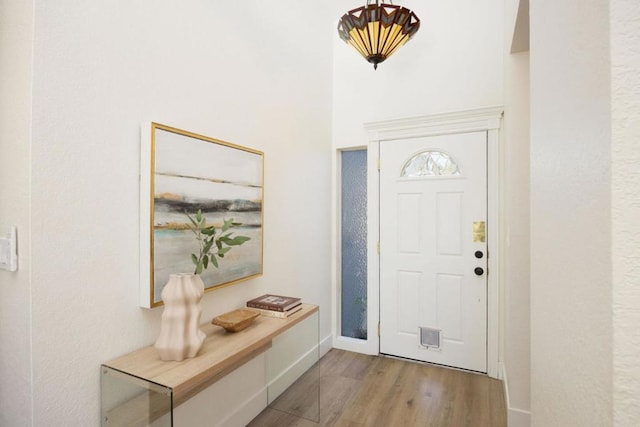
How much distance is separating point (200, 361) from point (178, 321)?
186 mm

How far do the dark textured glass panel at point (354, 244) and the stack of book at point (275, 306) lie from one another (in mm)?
1339

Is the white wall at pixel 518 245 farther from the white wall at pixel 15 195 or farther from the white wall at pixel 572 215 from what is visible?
the white wall at pixel 15 195

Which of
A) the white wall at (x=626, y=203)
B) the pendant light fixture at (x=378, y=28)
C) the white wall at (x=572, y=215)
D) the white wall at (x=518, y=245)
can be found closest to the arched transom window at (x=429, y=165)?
the white wall at (x=518, y=245)

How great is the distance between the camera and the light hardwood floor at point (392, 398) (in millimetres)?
2119

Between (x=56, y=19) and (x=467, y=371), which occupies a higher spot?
(x=56, y=19)

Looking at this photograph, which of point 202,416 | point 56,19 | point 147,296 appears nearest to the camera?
point 56,19

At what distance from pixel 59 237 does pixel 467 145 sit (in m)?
2.85

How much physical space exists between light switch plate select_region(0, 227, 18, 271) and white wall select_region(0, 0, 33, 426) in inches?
0.9

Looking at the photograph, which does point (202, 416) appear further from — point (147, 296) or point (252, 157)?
point (252, 157)

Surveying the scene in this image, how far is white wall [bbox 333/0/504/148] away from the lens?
2.72m

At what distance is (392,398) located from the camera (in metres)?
2.37

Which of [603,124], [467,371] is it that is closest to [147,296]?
[603,124]

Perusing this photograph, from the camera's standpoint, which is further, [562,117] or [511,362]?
[511,362]

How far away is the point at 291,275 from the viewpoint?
2592 mm
